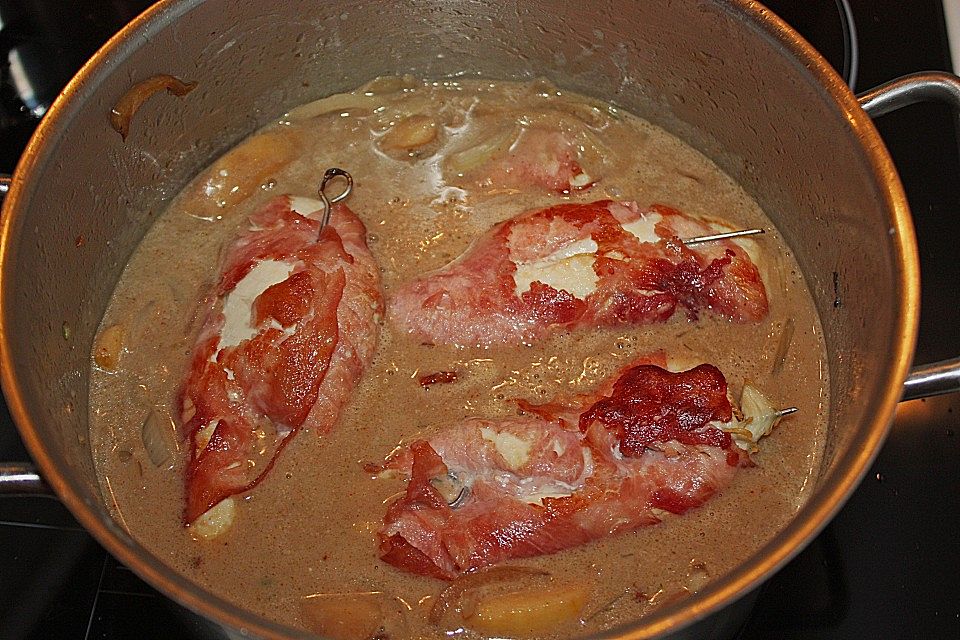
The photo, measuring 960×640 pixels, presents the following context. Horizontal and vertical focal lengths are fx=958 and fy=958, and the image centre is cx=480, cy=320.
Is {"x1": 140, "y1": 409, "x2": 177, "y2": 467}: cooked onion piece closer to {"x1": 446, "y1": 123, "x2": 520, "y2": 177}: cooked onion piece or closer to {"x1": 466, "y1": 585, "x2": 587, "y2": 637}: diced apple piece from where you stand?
{"x1": 466, "y1": 585, "x2": 587, "y2": 637}: diced apple piece

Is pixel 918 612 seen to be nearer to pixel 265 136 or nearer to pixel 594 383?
pixel 594 383

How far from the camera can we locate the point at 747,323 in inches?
72.2

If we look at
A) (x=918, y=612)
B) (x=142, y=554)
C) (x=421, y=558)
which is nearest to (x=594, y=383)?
(x=421, y=558)

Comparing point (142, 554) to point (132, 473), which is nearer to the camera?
point (142, 554)

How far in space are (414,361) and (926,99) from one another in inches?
38.5

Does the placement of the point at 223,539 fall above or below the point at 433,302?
below

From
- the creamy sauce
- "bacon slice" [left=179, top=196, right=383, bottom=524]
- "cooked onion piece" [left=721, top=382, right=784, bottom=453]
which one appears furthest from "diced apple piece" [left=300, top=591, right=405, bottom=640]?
"cooked onion piece" [left=721, top=382, right=784, bottom=453]

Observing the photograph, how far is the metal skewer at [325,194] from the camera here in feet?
6.19

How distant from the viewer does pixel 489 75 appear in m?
2.25

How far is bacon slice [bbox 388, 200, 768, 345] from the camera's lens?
69.4 inches

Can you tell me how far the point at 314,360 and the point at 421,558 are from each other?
1.29ft

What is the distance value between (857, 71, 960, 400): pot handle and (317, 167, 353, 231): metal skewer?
0.99 meters

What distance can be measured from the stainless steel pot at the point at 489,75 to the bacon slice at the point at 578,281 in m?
0.23

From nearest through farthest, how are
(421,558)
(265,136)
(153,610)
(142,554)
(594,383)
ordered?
(142,554) → (421,558) → (153,610) → (594,383) → (265,136)
